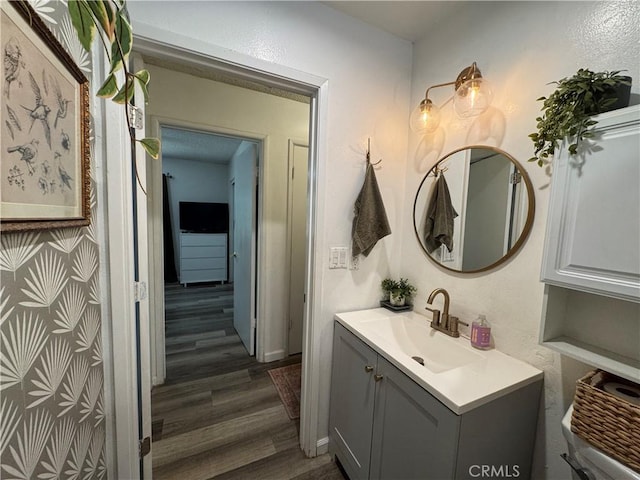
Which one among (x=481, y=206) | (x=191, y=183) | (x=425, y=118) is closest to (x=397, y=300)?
(x=481, y=206)

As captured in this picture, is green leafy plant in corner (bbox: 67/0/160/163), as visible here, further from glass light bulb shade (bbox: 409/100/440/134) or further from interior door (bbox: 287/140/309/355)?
interior door (bbox: 287/140/309/355)

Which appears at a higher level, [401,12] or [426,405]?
[401,12]

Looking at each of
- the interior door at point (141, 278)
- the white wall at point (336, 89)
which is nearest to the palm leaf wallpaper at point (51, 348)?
the interior door at point (141, 278)

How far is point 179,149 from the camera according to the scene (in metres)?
4.25

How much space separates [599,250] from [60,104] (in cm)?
147

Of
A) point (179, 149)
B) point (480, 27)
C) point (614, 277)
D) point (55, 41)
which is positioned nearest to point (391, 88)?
point (480, 27)

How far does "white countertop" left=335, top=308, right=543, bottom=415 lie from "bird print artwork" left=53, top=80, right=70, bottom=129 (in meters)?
1.28

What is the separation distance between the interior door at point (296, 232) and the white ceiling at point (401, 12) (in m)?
1.16

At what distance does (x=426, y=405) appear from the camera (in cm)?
90

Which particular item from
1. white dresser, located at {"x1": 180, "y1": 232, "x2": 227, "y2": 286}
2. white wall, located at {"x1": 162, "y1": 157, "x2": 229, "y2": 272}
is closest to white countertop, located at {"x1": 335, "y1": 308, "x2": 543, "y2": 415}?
white dresser, located at {"x1": 180, "y1": 232, "x2": 227, "y2": 286}

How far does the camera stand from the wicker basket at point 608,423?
2.05ft

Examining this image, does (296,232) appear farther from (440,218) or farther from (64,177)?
(64,177)

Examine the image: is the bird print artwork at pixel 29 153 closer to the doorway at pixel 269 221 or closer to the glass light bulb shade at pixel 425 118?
the glass light bulb shade at pixel 425 118

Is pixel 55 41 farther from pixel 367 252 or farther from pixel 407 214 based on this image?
pixel 407 214
